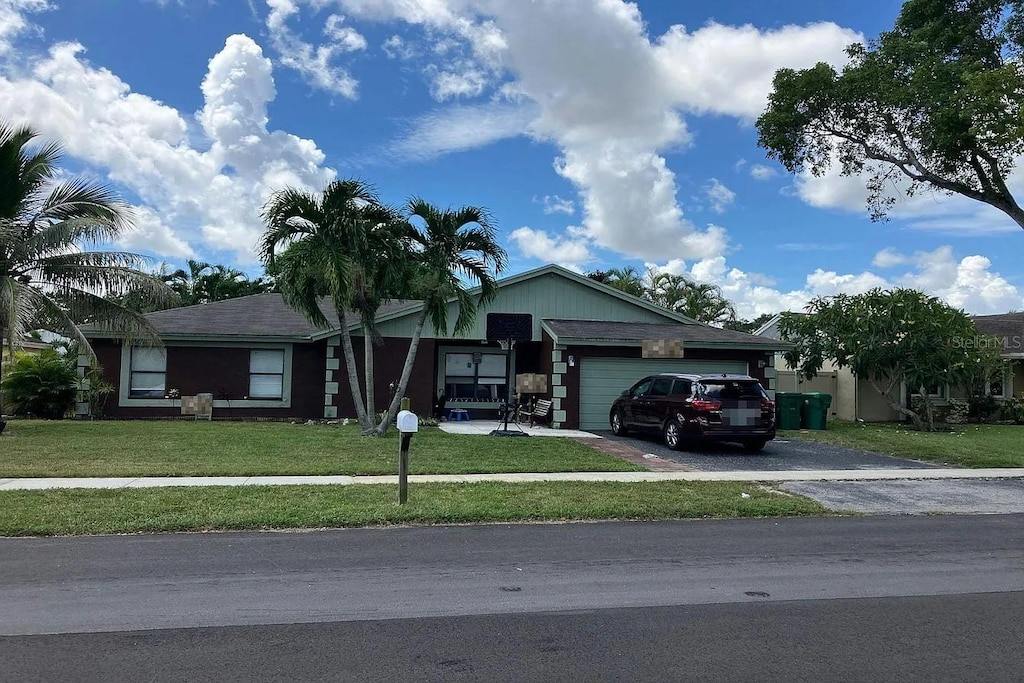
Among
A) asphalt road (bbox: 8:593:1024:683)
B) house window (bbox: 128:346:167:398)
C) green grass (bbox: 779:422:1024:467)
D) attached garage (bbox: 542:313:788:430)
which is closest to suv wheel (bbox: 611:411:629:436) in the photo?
attached garage (bbox: 542:313:788:430)

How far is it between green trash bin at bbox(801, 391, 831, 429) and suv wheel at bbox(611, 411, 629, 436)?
5667 mm

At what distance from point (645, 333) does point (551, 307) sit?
9.45 feet

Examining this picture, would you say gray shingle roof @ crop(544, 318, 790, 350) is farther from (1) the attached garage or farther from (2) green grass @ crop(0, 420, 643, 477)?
(2) green grass @ crop(0, 420, 643, 477)

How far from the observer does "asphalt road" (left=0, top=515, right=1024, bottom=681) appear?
434cm

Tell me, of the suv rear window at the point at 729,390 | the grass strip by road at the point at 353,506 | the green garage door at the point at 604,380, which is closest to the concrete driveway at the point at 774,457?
the suv rear window at the point at 729,390

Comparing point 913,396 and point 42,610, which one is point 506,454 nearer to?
point 42,610

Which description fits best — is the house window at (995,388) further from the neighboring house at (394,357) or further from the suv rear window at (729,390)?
the suv rear window at (729,390)

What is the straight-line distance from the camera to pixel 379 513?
8305mm

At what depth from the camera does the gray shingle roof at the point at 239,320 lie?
20078 millimetres

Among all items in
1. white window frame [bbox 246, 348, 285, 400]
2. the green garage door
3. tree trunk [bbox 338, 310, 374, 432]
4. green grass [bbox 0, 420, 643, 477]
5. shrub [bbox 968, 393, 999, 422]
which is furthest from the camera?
shrub [bbox 968, 393, 999, 422]

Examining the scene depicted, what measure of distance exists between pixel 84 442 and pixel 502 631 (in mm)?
12026

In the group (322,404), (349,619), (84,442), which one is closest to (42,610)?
(349,619)

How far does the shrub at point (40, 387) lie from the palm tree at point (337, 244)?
8.17 metres

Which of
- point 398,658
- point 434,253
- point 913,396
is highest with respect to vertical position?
point 434,253
